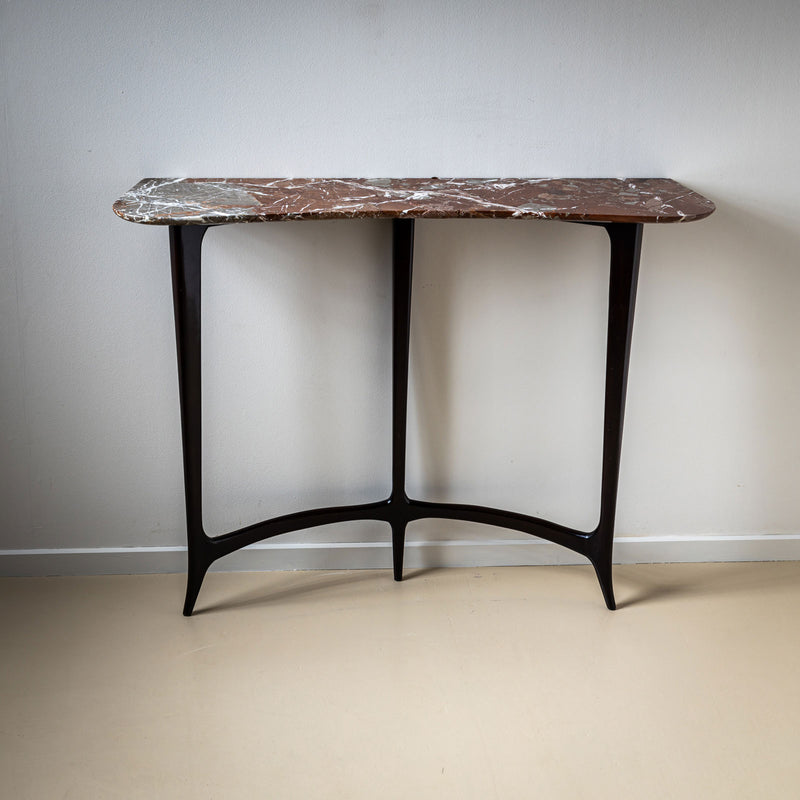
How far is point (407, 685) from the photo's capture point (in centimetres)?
209

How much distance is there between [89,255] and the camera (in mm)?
2223

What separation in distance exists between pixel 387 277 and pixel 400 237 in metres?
0.17

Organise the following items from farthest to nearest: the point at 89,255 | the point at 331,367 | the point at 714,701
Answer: the point at 331,367, the point at 89,255, the point at 714,701

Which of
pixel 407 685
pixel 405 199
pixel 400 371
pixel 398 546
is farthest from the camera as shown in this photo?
pixel 398 546

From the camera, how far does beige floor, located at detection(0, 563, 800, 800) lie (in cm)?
184

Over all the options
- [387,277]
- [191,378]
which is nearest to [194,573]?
[191,378]

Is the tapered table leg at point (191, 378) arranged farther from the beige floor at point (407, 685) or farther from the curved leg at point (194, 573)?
the beige floor at point (407, 685)

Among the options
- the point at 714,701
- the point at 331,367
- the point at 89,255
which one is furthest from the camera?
the point at 331,367

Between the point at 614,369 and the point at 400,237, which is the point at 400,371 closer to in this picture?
the point at 400,237

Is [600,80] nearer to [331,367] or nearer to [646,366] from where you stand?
[646,366]

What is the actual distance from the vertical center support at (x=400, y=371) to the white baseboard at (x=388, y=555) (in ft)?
0.38

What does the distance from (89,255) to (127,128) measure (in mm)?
320

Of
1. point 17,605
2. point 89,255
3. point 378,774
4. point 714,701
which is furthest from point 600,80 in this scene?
point 17,605

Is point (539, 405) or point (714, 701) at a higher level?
point (539, 405)
